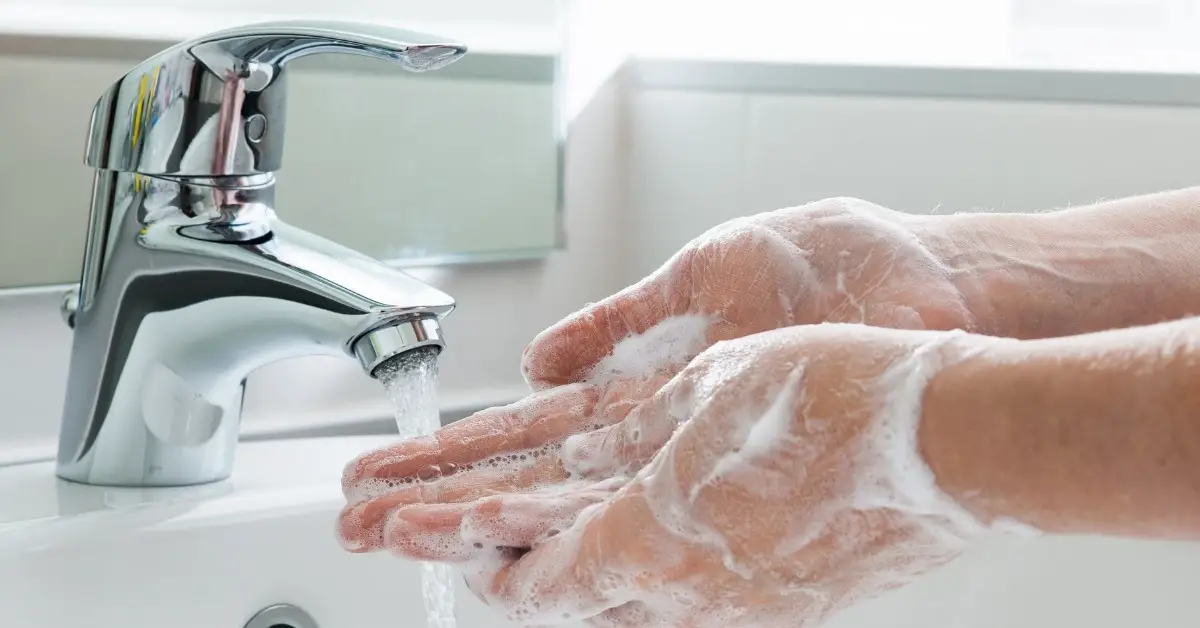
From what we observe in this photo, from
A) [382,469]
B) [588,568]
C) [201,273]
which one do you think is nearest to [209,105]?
[201,273]

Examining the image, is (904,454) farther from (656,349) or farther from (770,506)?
(656,349)

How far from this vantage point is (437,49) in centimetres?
51

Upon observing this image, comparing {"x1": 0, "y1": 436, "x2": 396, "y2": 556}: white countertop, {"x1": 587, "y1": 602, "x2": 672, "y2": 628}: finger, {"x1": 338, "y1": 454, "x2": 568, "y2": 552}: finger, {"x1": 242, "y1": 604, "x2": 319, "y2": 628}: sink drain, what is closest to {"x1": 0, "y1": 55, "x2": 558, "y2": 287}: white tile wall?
{"x1": 0, "y1": 436, "x2": 396, "y2": 556}: white countertop

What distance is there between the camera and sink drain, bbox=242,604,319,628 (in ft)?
2.14

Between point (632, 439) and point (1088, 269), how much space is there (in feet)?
0.77

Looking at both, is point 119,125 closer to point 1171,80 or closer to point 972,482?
point 972,482

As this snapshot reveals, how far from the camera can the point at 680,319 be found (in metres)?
0.58

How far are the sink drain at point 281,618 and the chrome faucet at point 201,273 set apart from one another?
3.6 inches

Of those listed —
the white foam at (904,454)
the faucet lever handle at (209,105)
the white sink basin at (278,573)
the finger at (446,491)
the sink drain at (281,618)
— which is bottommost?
the sink drain at (281,618)

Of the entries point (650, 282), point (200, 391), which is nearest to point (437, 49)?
point (650, 282)

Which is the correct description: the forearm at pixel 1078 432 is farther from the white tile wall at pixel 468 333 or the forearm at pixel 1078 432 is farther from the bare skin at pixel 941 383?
the white tile wall at pixel 468 333

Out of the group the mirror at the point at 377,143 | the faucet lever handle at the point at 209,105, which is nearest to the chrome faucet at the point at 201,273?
the faucet lever handle at the point at 209,105

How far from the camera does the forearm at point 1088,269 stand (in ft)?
1.75

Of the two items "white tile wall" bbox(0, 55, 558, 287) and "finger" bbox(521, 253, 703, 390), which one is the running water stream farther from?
"white tile wall" bbox(0, 55, 558, 287)
